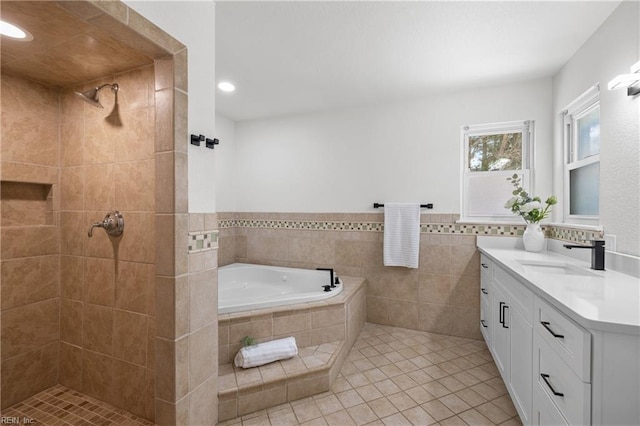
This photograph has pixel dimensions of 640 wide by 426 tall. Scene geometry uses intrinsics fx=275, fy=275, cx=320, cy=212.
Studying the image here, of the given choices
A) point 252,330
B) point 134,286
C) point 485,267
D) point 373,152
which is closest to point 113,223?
point 134,286

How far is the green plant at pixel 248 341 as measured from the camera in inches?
75.2

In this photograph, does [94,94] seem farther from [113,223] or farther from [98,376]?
[98,376]

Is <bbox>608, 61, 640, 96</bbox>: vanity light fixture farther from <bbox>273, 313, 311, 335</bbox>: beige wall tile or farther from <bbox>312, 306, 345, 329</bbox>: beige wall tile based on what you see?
<bbox>273, 313, 311, 335</bbox>: beige wall tile

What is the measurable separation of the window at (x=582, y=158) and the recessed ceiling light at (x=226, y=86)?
9.12 ft

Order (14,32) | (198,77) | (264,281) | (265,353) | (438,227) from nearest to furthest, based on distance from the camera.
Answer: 1. (14,32)
2. (198,77)
3. (265,353)
4. (438,227)
5. (264,281)

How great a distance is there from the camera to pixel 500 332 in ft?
6.16

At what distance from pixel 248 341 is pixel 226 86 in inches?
88.2

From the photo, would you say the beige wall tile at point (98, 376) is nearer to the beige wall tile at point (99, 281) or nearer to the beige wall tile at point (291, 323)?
the beige wall tile at point (99, 281)

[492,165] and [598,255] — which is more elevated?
[492,165]

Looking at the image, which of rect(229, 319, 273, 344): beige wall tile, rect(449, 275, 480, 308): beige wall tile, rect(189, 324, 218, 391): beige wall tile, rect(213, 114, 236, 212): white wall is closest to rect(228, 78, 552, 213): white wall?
rect(213, 114, 236, 212): white wall

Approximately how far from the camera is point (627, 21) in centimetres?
150

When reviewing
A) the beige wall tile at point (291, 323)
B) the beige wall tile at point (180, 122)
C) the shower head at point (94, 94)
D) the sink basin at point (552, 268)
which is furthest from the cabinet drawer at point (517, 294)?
the shower head at point (94, 94)

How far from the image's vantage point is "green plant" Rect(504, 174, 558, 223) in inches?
88.3

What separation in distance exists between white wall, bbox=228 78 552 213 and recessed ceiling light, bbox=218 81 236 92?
853 millimetres
